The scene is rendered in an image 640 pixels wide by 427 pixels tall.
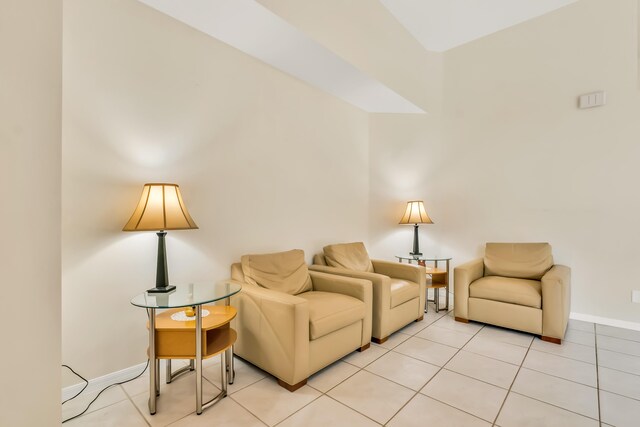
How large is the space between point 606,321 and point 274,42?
4.16 meters

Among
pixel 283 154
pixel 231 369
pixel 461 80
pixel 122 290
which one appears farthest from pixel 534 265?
pixel 122 290

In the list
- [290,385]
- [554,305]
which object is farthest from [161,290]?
[554,305]

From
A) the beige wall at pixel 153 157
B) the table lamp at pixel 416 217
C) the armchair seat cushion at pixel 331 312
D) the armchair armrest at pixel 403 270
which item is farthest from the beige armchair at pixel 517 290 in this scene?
the beige wall at pixel 153 157

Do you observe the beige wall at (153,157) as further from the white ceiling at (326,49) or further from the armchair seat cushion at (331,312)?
the armchair seat cushion at (331,312)

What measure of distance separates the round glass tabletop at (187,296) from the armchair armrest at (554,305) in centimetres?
266

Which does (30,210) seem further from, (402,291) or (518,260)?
(518,260)

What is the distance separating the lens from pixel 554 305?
266 cm

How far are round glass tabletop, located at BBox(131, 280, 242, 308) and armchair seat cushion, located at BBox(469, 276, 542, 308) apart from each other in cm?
245

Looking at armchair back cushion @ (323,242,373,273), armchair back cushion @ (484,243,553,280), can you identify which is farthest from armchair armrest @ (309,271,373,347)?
armchair back cushion @ (484,243,553,280)

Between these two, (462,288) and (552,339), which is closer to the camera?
(552,339)

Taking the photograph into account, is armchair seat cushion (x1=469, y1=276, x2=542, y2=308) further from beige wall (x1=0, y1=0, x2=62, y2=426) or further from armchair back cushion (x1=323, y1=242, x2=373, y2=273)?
beige wall (x1=0, y1=0, x2=62, y2=426)

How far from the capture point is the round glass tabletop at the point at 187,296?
65.9 inches

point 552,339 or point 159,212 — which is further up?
point 159,212

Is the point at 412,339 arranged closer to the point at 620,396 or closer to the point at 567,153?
the point at 620,396
